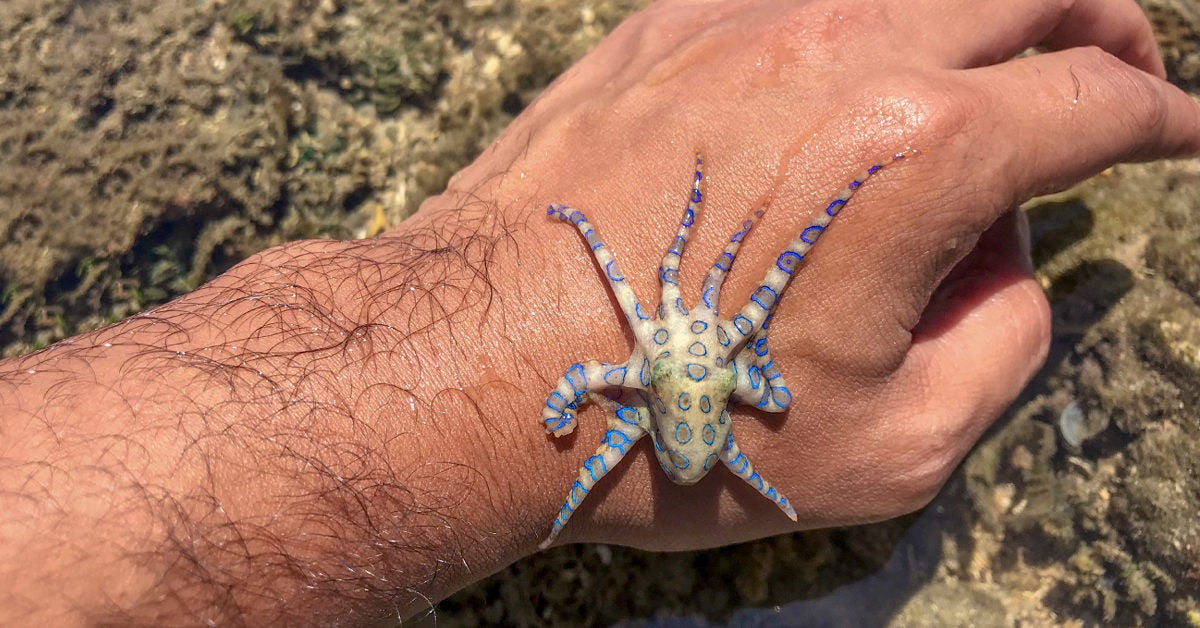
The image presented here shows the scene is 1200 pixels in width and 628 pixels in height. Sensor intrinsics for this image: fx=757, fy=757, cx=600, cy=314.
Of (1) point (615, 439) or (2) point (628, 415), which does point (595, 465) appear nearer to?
(1) point (615, 439)

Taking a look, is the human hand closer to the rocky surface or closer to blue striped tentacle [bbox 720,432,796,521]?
blue striped tentacle [bbox 720,432,796,521]

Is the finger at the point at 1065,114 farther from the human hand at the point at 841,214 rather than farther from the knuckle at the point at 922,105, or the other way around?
the knuckle at the point at 922,105

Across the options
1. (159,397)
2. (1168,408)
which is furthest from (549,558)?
(1168,408)

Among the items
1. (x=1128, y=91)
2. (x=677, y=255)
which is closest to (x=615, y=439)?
(x=677, y=255)

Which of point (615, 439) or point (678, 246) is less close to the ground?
point (678, 246)

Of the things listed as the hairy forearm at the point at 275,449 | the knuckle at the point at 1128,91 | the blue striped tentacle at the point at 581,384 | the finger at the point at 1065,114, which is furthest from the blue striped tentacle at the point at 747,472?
the knuckle at the point at 1128,91
